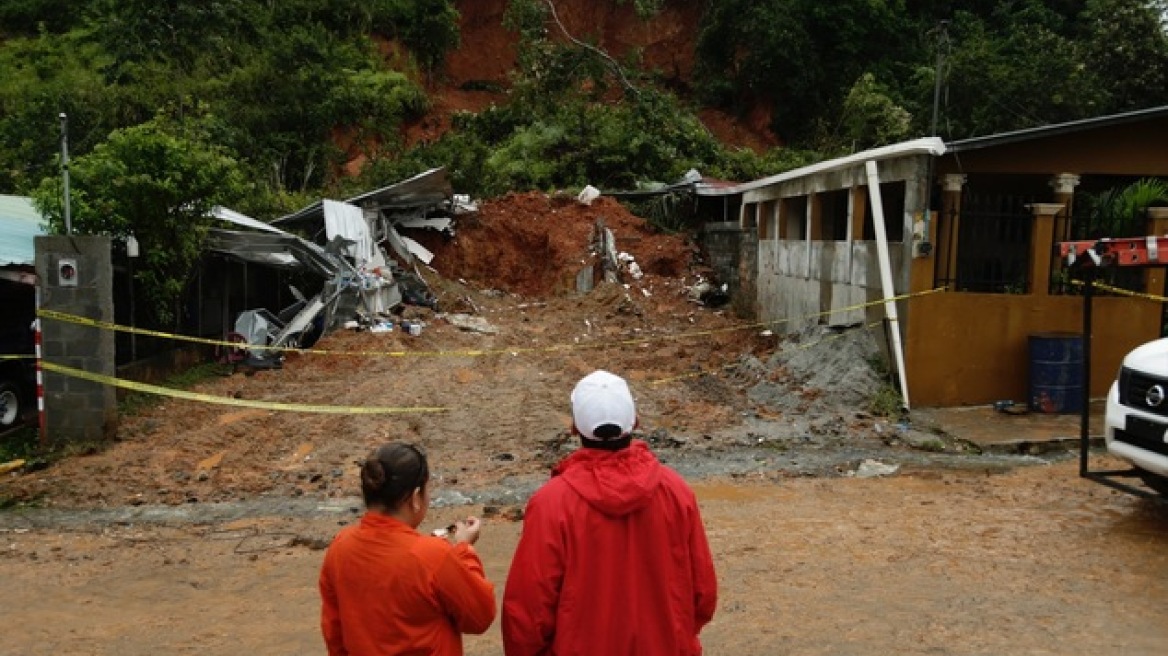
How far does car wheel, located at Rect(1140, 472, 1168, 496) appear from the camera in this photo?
640 cm

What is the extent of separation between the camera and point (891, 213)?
12539 millimetres

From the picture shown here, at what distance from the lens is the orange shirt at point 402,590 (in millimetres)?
2486

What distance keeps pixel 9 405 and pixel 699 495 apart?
7.16 meters

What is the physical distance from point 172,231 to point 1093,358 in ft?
37.5

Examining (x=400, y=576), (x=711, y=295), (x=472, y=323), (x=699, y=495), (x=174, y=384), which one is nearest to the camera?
(x=400, y=576)

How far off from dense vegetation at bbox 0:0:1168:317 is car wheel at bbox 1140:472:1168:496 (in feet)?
49.7

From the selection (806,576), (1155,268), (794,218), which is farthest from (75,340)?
(1155,268)

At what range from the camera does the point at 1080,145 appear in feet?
34.3

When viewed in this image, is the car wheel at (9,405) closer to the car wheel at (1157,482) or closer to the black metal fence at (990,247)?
the black metal fence at (990,247)

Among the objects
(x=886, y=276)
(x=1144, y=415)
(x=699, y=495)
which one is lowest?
(x=699, y=495)

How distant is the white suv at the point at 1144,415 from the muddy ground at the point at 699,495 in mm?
506

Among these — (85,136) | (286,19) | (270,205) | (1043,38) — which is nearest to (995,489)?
(270,205)

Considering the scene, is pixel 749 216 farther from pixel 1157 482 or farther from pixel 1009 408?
pixel 1157 482

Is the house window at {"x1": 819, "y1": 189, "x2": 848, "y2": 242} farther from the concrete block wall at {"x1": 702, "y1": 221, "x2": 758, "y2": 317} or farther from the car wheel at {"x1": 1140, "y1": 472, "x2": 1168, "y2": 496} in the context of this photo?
the car wheel at {"x1": 1140, "y1": 472, "x2": 1168, "y2": 496}
